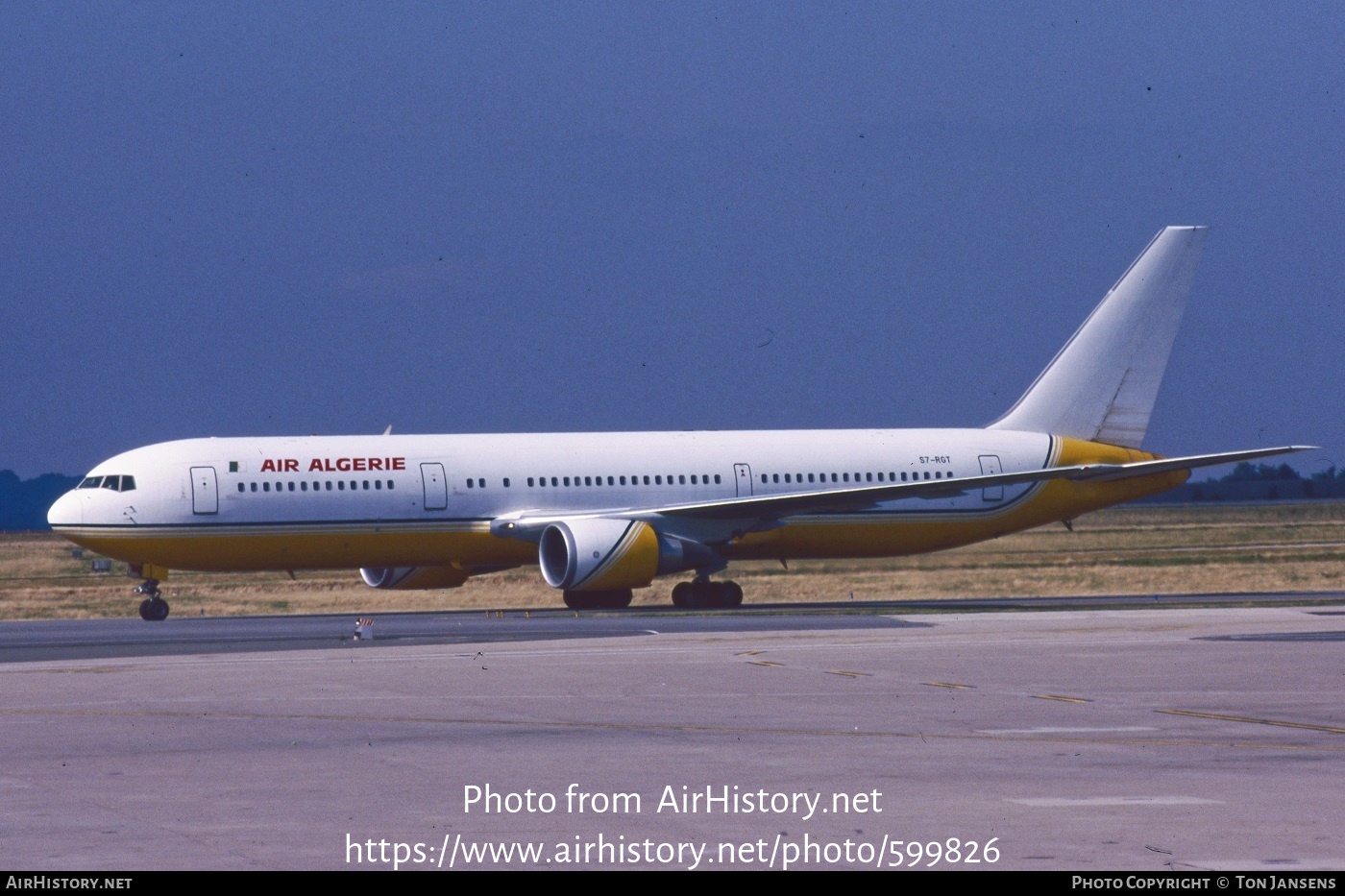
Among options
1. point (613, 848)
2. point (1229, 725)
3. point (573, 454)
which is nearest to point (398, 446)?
point (573, 454)

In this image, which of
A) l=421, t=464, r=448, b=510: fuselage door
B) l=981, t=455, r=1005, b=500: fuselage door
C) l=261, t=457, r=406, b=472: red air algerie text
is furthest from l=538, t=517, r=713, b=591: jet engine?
l=981, t=455, r=1005, b=500: fuselage door

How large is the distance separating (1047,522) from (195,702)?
27.6m

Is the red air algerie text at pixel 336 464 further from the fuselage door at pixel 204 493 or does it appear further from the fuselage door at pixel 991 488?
the fuselage door at pixel 991 488

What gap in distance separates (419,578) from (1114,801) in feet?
98.9

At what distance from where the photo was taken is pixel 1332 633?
25734mm

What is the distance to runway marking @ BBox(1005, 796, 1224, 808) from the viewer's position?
11516 millimetres

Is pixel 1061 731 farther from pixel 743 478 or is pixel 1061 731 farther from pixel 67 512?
pixel 67 512

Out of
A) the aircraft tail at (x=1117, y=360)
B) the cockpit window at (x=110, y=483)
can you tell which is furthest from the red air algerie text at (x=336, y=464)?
the aircraft tail at (x=1117, y=360)

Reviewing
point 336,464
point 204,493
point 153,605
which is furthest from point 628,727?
point 336,464

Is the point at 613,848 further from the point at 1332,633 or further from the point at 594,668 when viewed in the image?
the point at 1332,633

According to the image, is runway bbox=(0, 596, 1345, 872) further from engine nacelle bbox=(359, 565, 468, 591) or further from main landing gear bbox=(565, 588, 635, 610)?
engine nacelle bbox=(359, 565, 468, 591)

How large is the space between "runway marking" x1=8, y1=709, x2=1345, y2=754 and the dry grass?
22668 millimetres

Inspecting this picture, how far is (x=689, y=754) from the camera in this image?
14188 mm

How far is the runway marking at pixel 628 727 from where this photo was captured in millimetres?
14586
